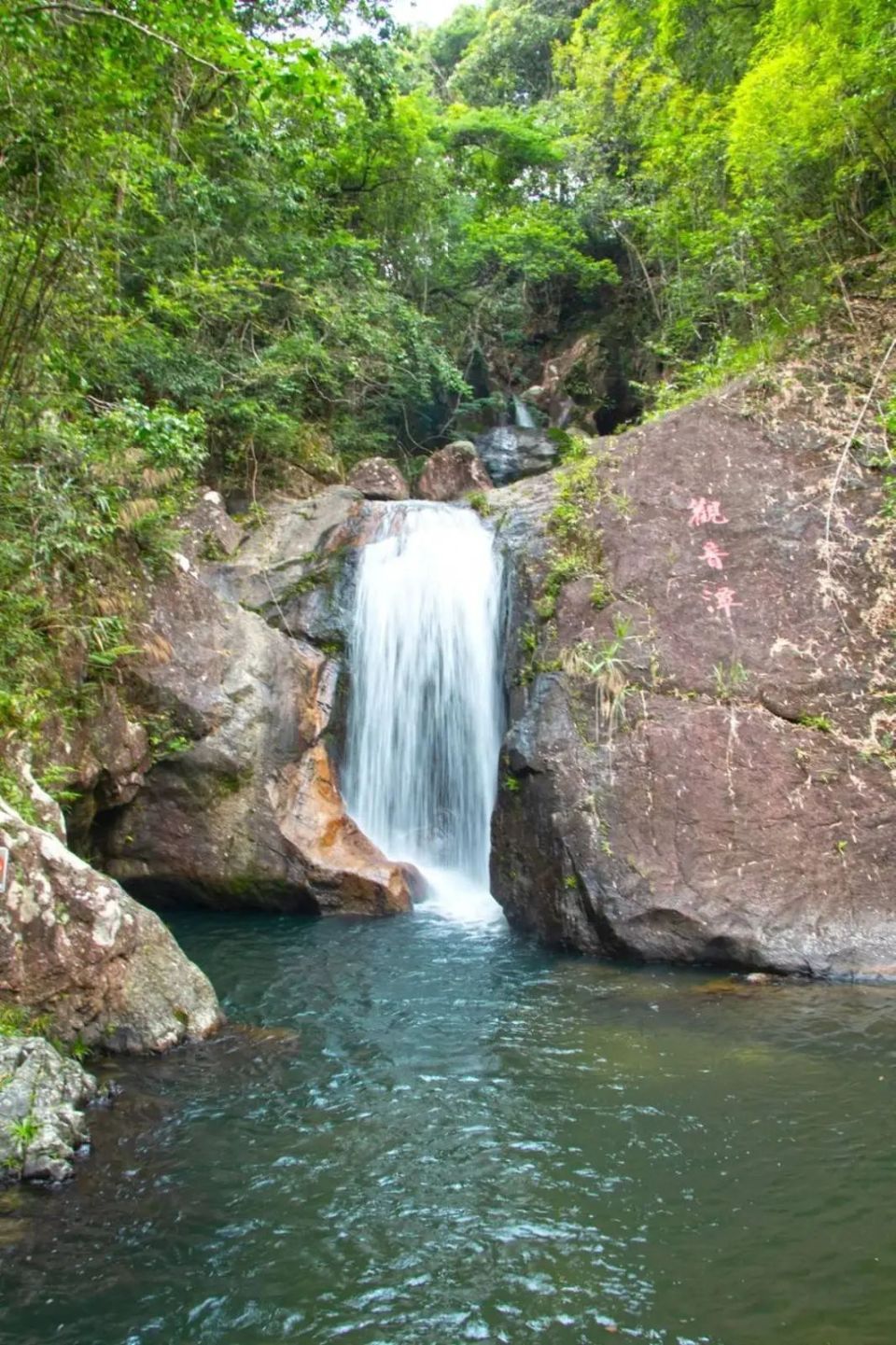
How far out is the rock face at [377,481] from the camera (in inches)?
598

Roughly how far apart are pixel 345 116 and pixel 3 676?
13.9 metres

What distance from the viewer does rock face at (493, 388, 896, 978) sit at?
7.48m

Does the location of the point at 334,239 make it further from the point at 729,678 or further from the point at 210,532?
the point at 729,678

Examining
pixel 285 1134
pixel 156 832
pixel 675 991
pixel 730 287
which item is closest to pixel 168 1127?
pixel 285 1134

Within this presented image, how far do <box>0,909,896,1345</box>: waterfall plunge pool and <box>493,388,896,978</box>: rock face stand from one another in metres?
0.84

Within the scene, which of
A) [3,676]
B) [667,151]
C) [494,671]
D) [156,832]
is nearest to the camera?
[3,676]

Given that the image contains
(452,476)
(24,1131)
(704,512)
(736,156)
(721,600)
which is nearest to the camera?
(24,1131)

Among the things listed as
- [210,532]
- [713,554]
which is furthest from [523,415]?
[713,554]

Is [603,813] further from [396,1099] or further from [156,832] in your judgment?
[156,832]

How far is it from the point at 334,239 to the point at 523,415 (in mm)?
5722

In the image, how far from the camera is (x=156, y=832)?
9.84m

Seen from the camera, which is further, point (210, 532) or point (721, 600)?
point (210, 532)

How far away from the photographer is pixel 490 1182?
443cm

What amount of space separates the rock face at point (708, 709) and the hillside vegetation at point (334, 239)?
2.36m
